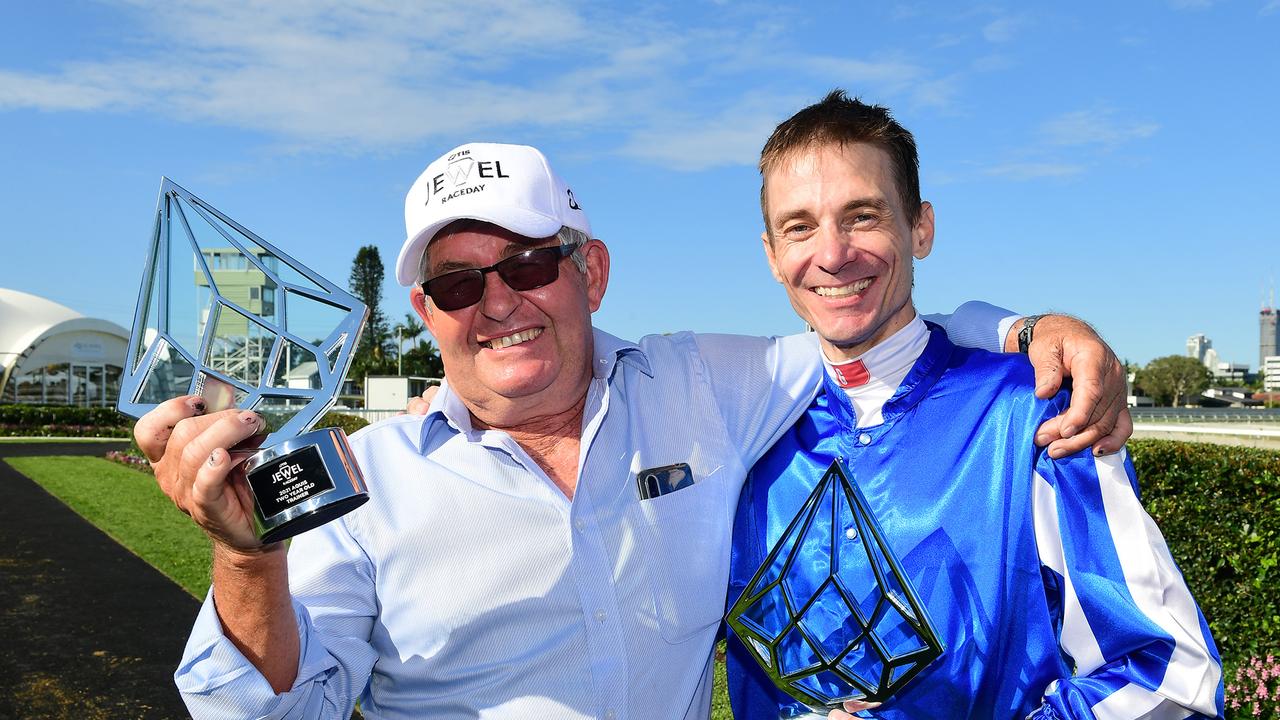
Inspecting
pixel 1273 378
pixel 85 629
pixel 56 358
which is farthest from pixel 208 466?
pixel 1273 378

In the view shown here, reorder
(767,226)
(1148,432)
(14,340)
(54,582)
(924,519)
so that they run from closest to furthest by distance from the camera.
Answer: (924,519) < (767,226) < (54,582) < (1148,432) < (14,340)

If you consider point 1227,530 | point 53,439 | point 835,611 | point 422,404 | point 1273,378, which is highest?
point 1273,378

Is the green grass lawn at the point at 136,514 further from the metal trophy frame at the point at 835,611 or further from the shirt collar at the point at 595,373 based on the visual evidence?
the metal trophy frame at the point at 835,611

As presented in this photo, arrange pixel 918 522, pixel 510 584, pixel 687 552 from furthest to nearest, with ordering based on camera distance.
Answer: pixel 687 552
pixel 510 584
pixel 918 522

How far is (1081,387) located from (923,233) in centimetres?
73

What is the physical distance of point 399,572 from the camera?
2.40m

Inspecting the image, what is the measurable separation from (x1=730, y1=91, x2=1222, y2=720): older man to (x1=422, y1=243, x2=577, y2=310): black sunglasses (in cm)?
69

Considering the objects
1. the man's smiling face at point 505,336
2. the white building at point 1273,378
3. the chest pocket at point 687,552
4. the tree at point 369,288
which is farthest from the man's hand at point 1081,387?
the white building at point 1273,378

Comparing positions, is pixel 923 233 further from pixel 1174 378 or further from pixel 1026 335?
pixel 1174 378

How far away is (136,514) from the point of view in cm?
1420

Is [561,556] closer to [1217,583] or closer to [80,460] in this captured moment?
[1217,583]

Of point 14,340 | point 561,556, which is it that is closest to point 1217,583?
point 561,556

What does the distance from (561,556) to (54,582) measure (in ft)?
30.9

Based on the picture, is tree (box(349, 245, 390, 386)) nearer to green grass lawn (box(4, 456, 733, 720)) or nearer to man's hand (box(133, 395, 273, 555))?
green grass lawn (box(4, 456, 733, 720))
